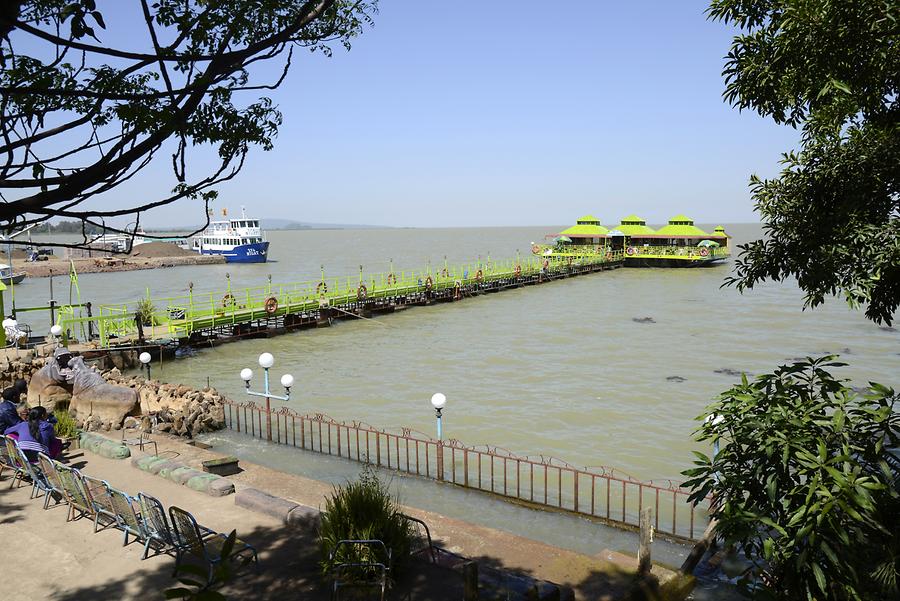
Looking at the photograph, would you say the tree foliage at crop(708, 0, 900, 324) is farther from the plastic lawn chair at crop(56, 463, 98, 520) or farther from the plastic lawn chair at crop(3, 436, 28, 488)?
Result: the plastic lawn chair at crop(3, 436, 28, 488)

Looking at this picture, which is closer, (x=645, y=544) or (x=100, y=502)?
(x=645, y=544)

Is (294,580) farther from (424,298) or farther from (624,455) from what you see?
(424,298)

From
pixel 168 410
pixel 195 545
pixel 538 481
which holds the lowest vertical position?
pixel 538 481

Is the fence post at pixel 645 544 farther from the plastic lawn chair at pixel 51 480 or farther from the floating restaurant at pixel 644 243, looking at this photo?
the floating restaurant at pixel 644 243

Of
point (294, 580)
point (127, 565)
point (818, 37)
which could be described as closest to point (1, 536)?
point (127, 565)

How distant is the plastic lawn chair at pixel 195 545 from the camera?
6832mm

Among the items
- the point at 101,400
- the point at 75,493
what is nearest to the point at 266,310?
the point at 101,400

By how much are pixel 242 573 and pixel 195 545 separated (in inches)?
22.3

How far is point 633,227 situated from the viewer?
74.2 meters

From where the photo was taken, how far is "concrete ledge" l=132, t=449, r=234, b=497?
9295 millimetres

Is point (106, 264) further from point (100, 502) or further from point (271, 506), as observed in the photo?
point (271, 506)

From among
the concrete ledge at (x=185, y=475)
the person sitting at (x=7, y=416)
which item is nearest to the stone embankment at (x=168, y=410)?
the person sitting at (x=7, y=416)

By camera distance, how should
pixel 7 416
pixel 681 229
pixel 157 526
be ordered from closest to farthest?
1. pixel 157 526
2. pixel 7 416
3. pixel 681 229

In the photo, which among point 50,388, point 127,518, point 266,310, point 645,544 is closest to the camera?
point 127,518
